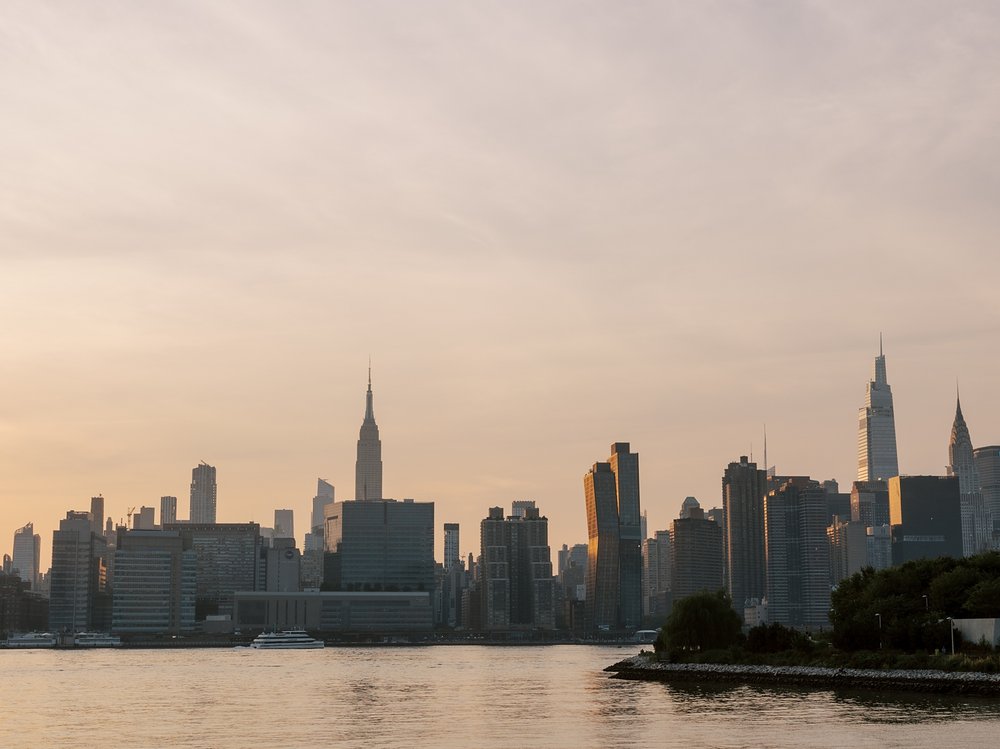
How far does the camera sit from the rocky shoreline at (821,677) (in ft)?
392

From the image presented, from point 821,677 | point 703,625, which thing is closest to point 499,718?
point 821,677

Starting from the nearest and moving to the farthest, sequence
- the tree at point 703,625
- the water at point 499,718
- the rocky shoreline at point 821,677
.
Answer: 1. the water at point 499,718
2. the rocky shoreline at point 821,677
3. the tree at point 703,625

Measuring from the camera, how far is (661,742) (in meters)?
91.1

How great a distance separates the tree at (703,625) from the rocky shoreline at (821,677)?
13.5ft

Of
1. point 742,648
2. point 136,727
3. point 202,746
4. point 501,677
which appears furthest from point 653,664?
point 202,746

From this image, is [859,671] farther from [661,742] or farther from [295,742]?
[295,742]

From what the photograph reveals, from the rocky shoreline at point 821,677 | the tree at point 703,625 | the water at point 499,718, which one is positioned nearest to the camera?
the water at point 499,718

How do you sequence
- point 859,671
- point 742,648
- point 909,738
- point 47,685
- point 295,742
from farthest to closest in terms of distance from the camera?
point 47,685 → point 742,648 → point 859,671 → point 295,742 → point 909,738

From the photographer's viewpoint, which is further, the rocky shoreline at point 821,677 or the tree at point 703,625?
the tree at point 703,625

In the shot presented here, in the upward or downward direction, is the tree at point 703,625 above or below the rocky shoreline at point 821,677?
above

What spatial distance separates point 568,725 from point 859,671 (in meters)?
42.0

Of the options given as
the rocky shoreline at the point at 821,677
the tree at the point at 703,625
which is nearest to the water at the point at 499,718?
the rocky shoreline at the point at 821,677

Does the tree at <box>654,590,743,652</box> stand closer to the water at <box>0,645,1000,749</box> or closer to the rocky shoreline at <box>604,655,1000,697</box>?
the rocky shoreline at <box>604,655,1000,697</box>

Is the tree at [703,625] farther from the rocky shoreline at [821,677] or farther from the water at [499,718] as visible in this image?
the water at [499,718]
